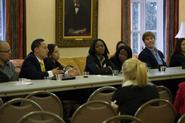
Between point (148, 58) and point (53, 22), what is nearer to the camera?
point (148, 58)

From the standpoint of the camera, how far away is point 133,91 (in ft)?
10.9

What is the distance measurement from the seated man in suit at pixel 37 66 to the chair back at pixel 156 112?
1.98 metres

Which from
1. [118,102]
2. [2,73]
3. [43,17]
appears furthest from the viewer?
[43,17]

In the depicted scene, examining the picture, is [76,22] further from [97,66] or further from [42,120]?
[42,120]

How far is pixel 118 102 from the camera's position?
11.0ft

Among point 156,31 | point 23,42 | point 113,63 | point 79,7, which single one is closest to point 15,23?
point 23,42

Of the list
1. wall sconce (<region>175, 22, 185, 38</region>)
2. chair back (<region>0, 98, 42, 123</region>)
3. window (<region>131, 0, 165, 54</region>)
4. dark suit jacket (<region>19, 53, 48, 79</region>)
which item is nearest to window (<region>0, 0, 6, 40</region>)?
dark suit jacket (<region>19, 53, 48, 79</region>)

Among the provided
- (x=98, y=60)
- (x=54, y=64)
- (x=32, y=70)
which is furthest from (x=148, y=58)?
(x=32, y=70)

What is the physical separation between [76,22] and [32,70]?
115 inches

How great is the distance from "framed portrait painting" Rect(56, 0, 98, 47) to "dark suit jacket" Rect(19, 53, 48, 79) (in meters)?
2.42

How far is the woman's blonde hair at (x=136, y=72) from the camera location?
337 centimetres

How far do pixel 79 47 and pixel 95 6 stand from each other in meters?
0.91

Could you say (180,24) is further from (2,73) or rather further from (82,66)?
(2,73)

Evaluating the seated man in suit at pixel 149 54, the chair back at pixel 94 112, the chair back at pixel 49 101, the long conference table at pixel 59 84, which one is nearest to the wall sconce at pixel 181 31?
the seated man in suit at pixel 149 54
